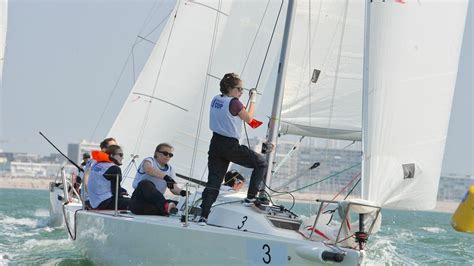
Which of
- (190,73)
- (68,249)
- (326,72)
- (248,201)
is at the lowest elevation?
(68,249)

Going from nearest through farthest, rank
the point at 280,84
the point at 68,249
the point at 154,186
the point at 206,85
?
1. the point at 154,186
2. the point at 280,84
3. the point at 68,249
4. the point at 206,85

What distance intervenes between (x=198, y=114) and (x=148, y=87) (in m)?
1.18

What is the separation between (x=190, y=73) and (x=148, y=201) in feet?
20.1

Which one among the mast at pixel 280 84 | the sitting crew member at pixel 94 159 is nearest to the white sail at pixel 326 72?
the mast at pixel 280 84

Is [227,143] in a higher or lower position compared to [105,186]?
higher

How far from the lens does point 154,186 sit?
8781 mm

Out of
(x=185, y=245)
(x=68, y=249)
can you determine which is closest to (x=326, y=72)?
(x=185, y=245)

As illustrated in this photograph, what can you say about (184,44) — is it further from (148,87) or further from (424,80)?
(424,80)

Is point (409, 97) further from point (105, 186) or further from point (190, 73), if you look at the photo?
point (190, 73)

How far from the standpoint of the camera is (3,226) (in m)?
17.4

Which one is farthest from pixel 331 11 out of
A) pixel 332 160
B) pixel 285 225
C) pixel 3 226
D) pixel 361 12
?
pixel 3 226

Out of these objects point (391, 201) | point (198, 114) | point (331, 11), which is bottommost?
point (391, 201)

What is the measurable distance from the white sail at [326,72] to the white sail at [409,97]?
2520mm

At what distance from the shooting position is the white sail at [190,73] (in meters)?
13.8
